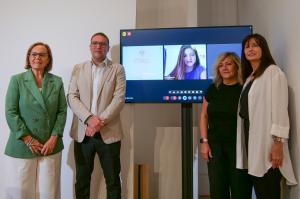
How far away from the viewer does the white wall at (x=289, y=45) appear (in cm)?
227

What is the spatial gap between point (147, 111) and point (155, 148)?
25.0 inches

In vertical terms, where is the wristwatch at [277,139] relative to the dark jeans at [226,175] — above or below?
above

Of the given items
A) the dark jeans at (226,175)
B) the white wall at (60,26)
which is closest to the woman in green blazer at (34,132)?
the white wall at (60,26)

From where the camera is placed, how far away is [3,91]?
3369 mm

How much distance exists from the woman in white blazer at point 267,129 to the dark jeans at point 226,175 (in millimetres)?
92

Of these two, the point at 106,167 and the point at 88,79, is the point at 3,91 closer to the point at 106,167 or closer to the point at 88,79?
the point at 88,79

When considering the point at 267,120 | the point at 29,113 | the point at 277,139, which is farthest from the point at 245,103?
the point at 29,113

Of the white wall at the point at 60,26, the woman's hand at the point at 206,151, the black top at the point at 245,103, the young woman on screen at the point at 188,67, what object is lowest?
the woman's hand at the point at 206,151

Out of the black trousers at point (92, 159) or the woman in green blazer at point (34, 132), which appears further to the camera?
the black trousers at point (92, 159)

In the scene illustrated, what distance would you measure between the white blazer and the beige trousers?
4.96 ft

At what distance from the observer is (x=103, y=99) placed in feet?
9.30

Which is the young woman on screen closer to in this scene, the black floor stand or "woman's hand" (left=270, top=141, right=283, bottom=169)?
the black floor stand

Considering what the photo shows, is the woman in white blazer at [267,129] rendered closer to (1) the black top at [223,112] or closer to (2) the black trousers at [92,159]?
(1) the black top at [223,112]

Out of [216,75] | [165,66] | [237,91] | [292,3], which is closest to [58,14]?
[165,66]
